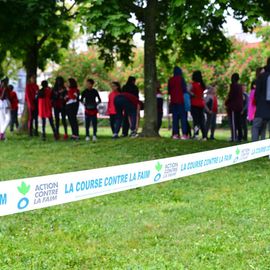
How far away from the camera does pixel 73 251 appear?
4805mm

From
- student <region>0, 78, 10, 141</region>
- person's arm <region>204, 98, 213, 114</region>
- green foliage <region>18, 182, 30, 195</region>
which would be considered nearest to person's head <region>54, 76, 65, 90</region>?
student <region>0, 78, 10, 141</region>

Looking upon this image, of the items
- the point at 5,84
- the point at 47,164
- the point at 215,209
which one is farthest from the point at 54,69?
the point at 215,209

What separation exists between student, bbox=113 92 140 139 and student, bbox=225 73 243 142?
237cm

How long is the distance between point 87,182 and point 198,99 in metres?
9.89

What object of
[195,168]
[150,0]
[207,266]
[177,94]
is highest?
[150,0]

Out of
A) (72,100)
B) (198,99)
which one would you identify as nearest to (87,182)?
(198,99)

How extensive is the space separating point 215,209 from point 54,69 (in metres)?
41.0

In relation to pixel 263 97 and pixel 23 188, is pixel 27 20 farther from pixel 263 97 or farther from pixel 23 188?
pixel 23 188

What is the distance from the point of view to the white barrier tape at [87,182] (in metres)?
3.84

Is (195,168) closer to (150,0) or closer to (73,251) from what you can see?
(73,251)

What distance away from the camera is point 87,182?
446cm

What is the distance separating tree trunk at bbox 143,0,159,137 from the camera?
42.6 ft

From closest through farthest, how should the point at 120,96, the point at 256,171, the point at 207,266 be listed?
1. the point at 207,266
2. the point at 256,171
3. the point at 120,96

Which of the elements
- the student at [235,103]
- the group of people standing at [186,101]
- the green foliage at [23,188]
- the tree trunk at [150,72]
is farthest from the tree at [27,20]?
the green foliage at [23,188]
